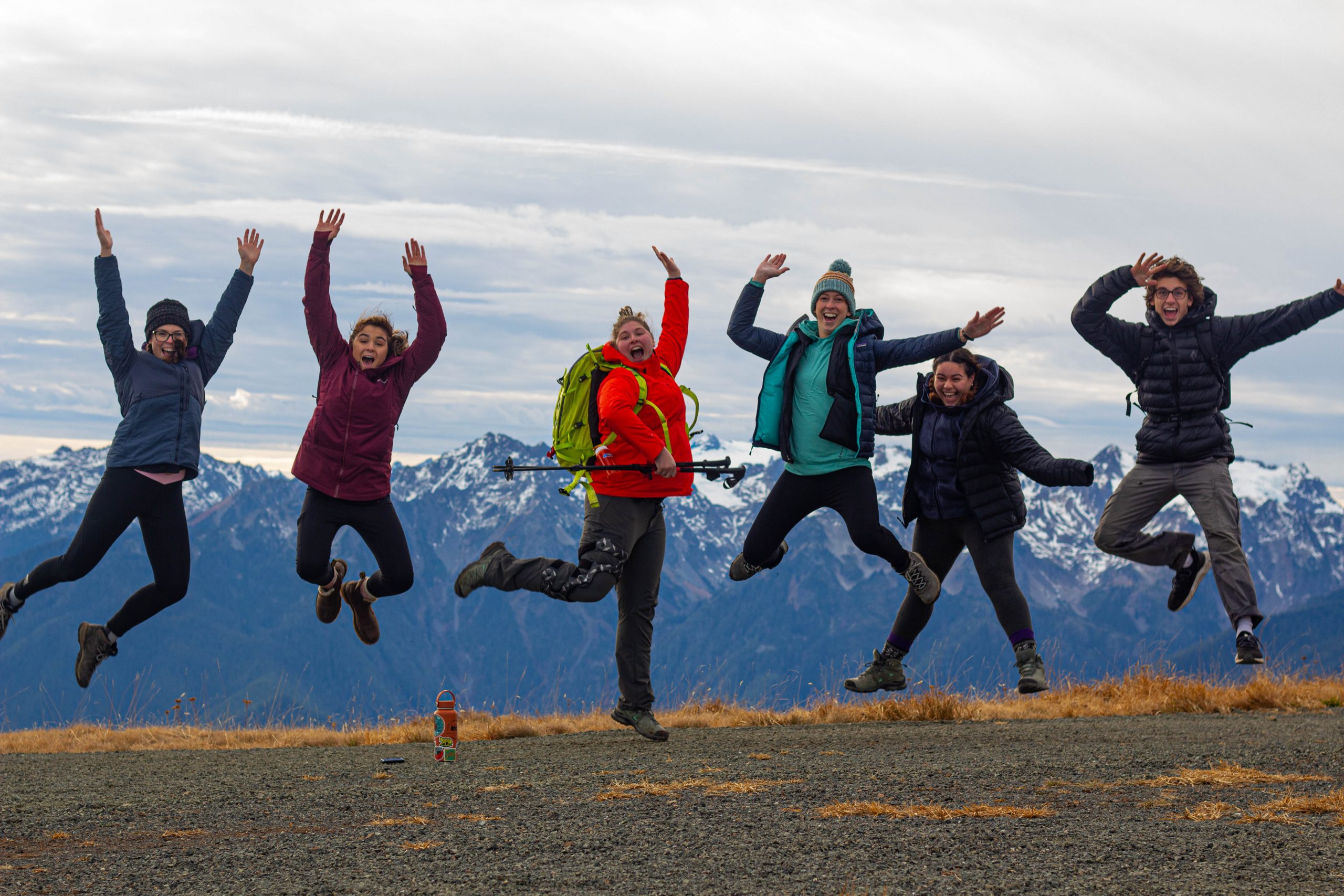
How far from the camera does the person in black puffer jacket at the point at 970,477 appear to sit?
405 inches

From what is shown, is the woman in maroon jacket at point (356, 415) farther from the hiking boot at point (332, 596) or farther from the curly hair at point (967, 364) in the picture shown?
the curly hair at point (967, 364)

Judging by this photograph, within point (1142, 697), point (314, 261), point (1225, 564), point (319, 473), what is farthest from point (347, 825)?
point (1142, 697)

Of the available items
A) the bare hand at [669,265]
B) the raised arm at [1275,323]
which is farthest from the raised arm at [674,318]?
the raised arm at [1275,323]

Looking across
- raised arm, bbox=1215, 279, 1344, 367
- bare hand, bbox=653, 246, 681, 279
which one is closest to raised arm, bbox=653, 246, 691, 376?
bare hand, bbox=653, 246, 681, 279

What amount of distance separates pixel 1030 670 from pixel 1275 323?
350 centimetres

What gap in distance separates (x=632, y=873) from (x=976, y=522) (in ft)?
18.6

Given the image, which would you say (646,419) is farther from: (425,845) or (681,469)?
(425,845)

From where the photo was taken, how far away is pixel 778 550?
411 inches

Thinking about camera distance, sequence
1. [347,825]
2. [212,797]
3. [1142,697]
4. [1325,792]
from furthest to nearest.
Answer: [1142,697] → [212,797] → [1325,792] → [347,825]

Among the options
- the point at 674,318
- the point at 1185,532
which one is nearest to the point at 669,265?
the point at 674,318

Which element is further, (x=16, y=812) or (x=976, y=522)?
(x=976, y=522)

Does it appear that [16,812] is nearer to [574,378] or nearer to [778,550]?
[574,378]

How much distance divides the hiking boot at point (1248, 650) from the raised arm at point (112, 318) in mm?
9365

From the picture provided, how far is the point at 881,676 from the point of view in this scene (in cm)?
1123
